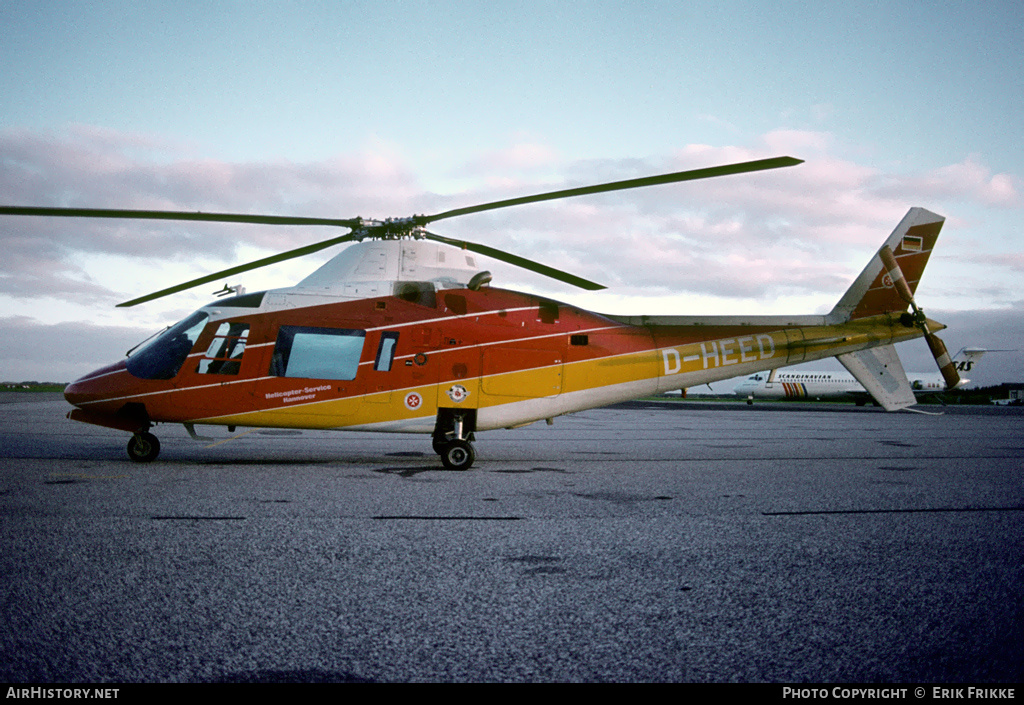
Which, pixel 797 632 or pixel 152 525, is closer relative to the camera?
pixel 797 632

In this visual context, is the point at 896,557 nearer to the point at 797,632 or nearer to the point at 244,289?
the point at 797,632

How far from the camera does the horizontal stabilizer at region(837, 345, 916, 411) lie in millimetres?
13219

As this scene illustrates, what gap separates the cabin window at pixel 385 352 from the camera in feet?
36.1

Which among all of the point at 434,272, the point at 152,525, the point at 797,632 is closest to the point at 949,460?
the point at 434,272

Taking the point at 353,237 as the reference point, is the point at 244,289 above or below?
below

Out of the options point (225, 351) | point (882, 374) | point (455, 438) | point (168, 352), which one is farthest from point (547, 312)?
point (882, 374)

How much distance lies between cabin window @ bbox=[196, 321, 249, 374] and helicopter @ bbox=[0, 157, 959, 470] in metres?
0.02

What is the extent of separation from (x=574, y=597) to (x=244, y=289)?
9.30 metres

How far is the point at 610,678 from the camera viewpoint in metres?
2.75

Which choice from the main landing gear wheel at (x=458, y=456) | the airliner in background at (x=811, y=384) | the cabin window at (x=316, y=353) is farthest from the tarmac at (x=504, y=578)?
the airliner in background at (x=811, y=384)

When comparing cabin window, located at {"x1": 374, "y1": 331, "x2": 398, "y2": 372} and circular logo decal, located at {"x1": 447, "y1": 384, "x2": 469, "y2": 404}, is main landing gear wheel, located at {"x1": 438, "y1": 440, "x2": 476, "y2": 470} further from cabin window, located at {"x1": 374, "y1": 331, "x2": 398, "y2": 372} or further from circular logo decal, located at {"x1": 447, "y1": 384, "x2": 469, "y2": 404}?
cabin window, located at {"x1": 374, "y1": 331, "x2": 398, "y2": 372}

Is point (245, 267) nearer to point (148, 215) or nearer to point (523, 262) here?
point (148, 215)

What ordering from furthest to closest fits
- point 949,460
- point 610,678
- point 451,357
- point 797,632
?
point 949,460
point 451,357
point 797,632
point 610,678

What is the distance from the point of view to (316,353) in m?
10.9
